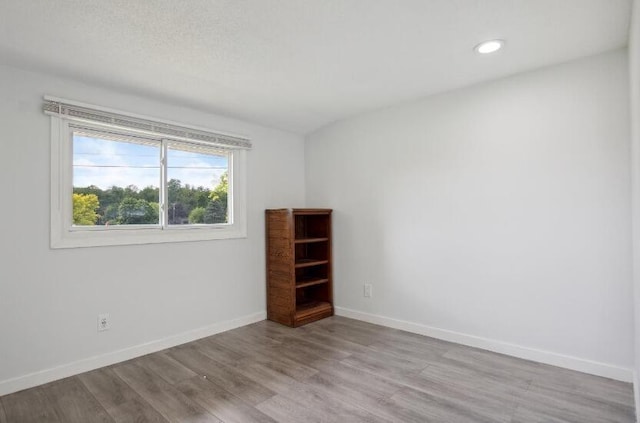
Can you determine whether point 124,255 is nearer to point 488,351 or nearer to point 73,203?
point 73,203

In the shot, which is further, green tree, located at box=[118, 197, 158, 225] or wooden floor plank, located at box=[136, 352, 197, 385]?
green tree, located at box=[118, 197, 158, 225]

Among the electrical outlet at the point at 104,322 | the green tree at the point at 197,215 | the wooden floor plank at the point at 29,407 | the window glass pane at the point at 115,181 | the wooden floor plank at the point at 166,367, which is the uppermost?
the window glass pane at the point at 115,181

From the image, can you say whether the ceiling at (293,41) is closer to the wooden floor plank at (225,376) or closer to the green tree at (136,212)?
the green tree at (136,212)

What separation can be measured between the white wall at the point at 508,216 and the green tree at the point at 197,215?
1546mm

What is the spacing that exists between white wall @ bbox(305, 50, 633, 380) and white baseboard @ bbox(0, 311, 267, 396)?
4.50ft

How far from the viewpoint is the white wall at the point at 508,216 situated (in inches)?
86.4

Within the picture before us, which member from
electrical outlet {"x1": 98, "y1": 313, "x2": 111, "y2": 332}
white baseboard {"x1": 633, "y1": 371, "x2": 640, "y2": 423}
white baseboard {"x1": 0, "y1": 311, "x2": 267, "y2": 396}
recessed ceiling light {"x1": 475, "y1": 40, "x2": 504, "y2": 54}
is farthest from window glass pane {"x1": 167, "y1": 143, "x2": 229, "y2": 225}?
white baseboard {"x1": 633, "y1": 371, "x2": 640, "y2": 423}

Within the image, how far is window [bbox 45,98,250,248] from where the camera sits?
241 cm

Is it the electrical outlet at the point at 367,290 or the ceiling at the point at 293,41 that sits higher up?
the ceiling at the point at 293,41

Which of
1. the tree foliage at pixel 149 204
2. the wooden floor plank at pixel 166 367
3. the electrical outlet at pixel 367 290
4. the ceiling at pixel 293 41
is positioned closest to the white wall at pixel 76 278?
the wooden floor plank at pixel 166 367

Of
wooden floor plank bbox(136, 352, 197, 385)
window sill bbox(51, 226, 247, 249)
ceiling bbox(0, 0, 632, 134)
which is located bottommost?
wooden floor plank bbox(136, 352, 197, 385)

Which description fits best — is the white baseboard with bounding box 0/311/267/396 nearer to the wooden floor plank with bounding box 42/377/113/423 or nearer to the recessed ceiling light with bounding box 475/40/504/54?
the wooden floor plank with bounding box 42/377/113/423

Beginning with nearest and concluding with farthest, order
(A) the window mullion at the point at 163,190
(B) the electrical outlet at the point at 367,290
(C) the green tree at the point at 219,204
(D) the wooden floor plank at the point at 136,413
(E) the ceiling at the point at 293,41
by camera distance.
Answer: (E) the ceiling at the point at 293,41
(D) the wooden floor plank at the point at 136,413
(A) the window mullion at the point at 163,190
(C) the green tree at the point at 219,204
(B) the electrical outlet at the point at 367,290

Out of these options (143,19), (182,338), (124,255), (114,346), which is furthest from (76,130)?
(182,338)
